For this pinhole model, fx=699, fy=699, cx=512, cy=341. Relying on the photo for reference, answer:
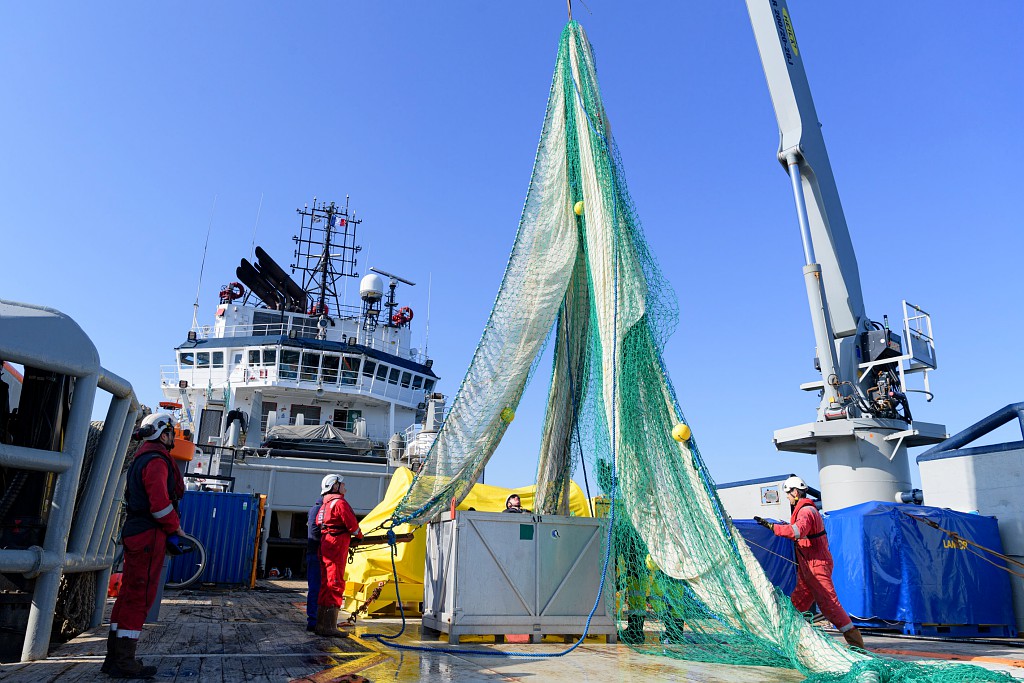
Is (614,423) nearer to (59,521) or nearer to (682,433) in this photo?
(682,433)

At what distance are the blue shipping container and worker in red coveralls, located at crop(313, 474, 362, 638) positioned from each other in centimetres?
895

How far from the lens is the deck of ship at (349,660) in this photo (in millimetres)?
4492

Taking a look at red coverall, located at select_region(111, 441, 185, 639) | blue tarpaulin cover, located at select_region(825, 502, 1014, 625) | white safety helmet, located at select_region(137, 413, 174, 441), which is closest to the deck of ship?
red coverall, located at select_region(111, 441, 185, 639)

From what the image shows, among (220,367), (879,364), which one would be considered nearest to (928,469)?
(879,364)

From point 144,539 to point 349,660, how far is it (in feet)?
5.60

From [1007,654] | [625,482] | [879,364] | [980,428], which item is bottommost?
[1007,654]

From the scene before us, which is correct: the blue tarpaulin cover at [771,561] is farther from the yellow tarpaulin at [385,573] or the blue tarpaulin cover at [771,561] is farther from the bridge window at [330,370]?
the bridge window at [330,370]

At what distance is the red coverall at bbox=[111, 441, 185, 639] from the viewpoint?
15.0 feet

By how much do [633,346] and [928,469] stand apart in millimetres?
7556

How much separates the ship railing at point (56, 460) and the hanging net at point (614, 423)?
293 centimetres

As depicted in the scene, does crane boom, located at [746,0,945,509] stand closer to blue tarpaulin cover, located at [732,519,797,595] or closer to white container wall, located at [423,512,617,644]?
blue tarpaulin cover, located at [732,519,797,595]

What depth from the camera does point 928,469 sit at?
1098cm

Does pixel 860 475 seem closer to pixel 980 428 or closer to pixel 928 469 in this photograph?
pixel 928 469

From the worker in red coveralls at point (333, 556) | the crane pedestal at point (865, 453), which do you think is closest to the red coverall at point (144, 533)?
the worker in red coveralls at point (333, 556)
